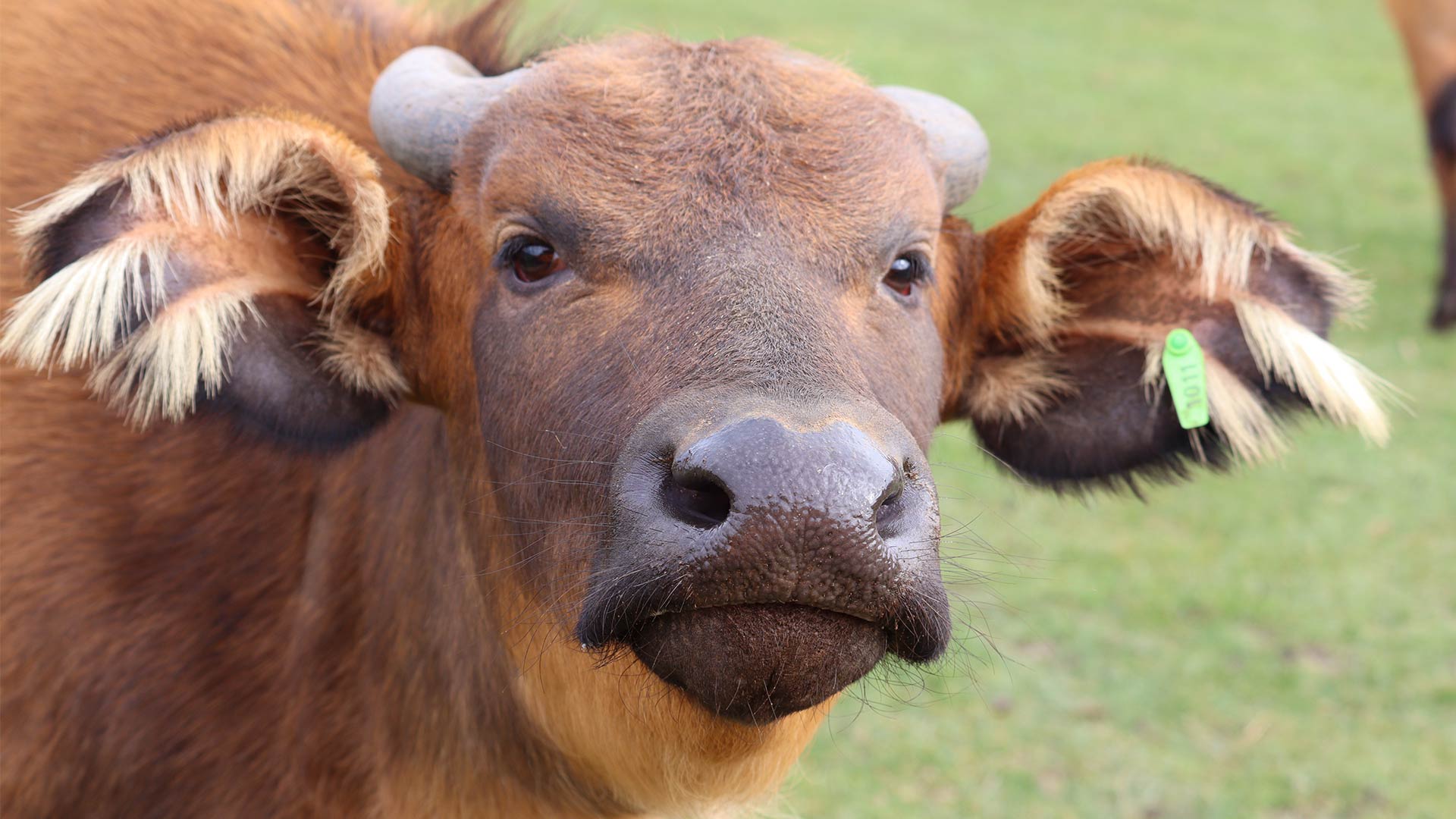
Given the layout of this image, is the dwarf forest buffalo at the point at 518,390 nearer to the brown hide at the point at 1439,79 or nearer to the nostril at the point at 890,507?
the nostril at the point at 890,507

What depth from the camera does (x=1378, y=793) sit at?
6305 mm

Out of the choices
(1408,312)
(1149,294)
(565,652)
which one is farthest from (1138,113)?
(565,652)

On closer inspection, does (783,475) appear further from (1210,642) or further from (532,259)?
(1210,642)

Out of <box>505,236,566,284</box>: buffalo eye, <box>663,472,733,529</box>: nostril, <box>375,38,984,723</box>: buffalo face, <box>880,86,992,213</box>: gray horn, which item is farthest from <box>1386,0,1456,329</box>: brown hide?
<box>663,472,733,529</box>: nostril

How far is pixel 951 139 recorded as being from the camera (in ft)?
13.4

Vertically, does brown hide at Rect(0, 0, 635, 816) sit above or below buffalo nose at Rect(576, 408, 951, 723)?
below

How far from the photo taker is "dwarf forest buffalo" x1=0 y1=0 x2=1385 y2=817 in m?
2.96

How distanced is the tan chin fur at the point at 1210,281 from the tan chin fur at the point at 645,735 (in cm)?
133

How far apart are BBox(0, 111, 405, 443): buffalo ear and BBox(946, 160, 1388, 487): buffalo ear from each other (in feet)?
5.45

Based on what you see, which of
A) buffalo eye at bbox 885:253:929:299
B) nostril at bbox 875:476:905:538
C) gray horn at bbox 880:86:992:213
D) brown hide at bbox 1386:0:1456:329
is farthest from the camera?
brown hide at bbox 1386:0:1456:329

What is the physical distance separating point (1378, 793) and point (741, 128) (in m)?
4.47

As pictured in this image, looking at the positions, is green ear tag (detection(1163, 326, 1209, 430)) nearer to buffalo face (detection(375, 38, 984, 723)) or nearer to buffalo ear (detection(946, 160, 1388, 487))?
buffalo ear (detection(946, 160, 1388, 487))

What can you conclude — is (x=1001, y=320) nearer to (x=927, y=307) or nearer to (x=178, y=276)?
(x=927, y=307)

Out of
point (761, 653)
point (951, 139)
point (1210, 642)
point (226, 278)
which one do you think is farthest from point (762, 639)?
point (1210, 642)
